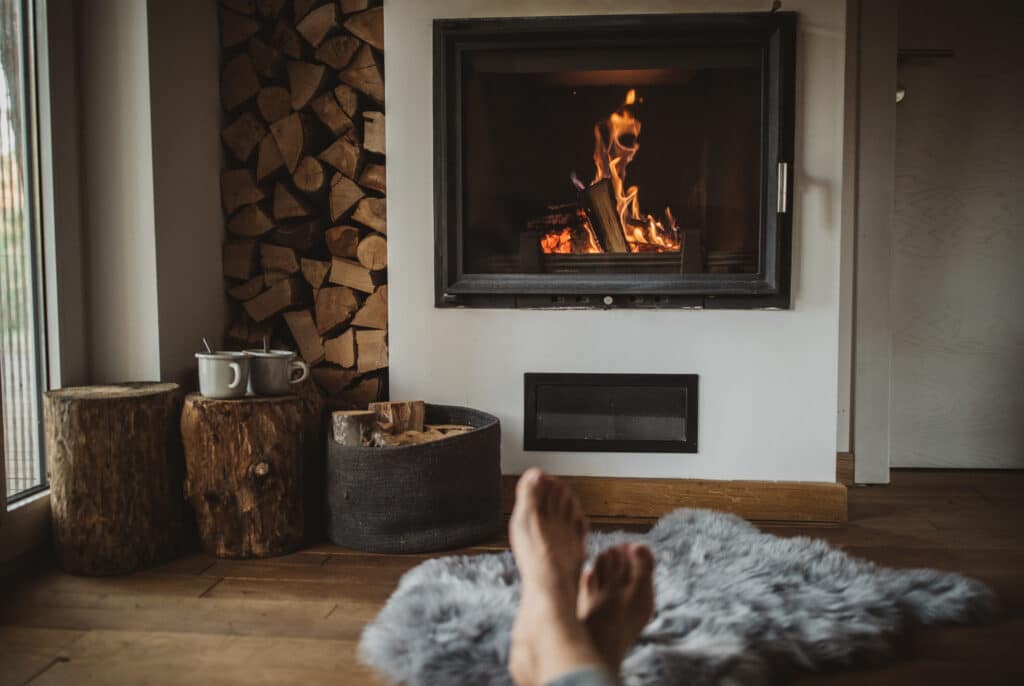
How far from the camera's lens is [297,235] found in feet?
7.03

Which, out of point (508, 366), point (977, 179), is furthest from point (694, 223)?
point (977, 179)

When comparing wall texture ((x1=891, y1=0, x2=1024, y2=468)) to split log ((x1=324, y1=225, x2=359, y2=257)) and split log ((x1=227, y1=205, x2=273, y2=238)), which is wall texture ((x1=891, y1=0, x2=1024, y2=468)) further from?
split log ((x1=227, y1=205, x2=273, y2=238))

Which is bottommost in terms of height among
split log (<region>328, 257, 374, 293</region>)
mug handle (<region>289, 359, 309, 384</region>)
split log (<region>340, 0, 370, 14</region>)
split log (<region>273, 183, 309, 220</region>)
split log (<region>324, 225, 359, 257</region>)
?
mug handle (<region>289, 359, 309, 384</region>)

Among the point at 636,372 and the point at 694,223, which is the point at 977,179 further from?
the point at 636,372

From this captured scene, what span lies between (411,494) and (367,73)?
3.64 ft

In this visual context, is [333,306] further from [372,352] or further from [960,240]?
[960,240]

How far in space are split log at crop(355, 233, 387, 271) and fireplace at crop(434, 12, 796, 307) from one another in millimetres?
175

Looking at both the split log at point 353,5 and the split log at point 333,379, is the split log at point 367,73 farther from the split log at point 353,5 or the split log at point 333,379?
the split log at point 333,379

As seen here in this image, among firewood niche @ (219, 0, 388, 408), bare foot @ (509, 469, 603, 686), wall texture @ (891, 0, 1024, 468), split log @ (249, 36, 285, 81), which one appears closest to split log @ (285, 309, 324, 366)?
firewood niche @ (219, 0, 388, 408)

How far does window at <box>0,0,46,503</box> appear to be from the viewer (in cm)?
163

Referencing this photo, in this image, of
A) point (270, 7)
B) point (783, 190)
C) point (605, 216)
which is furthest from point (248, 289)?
point (783, 190)

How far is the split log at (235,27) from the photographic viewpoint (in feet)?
6.93

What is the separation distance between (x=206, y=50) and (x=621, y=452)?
150 centimetres

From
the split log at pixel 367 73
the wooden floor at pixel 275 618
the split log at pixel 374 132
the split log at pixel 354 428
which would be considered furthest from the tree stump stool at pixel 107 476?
the split log at pixel 367 73
